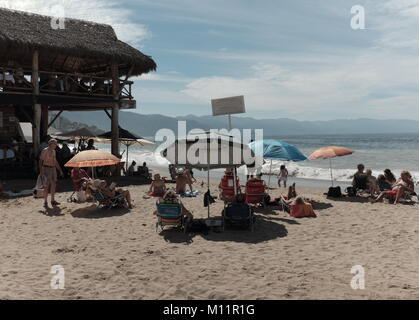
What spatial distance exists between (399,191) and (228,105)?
571 centimetres

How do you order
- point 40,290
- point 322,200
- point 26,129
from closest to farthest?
point 40,290
point 322,200
point 26,129

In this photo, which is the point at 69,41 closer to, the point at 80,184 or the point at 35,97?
the point at 35,97

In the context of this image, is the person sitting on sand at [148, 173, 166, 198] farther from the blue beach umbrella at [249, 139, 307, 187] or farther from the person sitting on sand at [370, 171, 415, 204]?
the person sitting on sand at [370, 171, 415, 204]

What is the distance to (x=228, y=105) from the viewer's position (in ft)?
29.8

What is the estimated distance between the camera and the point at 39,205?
397 inches

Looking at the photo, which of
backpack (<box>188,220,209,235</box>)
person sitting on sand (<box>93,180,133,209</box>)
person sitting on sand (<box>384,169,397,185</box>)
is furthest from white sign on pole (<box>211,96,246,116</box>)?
person sitting on sand (<box>384,169,397,185</box>)

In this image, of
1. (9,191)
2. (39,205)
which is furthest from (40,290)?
(9,191)

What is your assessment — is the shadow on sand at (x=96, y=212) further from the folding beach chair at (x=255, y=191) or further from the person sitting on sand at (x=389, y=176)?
Result: the person sitting on sand at (x=389, y=176)

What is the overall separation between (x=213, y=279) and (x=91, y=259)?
2054mm

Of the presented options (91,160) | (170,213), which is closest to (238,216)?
(170,213)

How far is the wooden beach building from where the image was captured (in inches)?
575

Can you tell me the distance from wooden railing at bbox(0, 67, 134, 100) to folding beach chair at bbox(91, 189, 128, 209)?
7.52 metres

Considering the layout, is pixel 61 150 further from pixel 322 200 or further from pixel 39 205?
pixel 322 200

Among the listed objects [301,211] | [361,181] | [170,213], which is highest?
[361,181]
